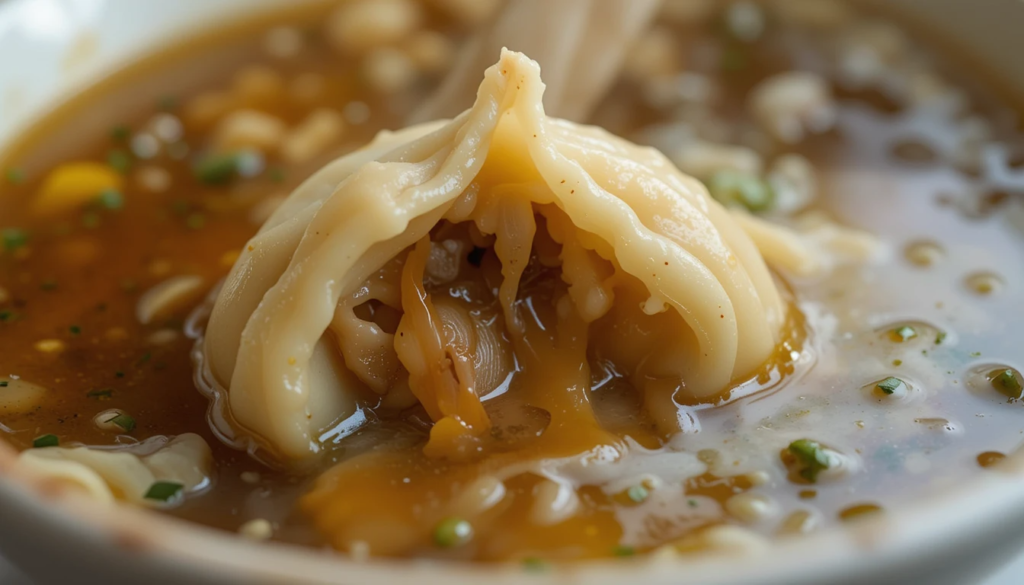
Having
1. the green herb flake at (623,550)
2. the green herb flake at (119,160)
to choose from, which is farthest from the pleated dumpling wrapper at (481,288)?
the green herb flake at (119,160)

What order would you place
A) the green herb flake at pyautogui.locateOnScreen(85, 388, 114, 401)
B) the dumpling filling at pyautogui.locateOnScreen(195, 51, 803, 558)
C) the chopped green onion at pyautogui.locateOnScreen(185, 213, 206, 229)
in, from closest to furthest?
the dumpling filling at pyautogui.locateOnScreen(195, 51, 803, 558), the green herb flake at pyautogui.locateOnScreen(85, 388, 114, 401), the chopped green onion at pyautogui.locateOnScreen(185, 213, 206, 229)

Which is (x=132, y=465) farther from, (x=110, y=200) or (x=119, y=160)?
(x=119, y=160)

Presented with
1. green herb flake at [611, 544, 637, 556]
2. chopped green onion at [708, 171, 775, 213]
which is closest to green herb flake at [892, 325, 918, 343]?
chopped green onion at [708, 171, 775, 213]

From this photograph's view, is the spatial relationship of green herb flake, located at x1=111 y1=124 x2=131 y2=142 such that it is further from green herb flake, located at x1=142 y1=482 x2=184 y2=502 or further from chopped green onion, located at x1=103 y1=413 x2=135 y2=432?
green herb flake, located at x1=142 y1=482 x2=184 y2=502

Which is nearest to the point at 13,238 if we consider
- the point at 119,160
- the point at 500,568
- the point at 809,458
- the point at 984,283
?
the point at 119,160

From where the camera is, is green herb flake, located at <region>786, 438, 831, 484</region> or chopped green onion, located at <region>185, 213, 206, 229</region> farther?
chopped green onion, located at <region>185, 213, 206, 229</region>

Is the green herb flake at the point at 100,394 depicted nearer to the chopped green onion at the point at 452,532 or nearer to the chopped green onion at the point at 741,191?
the chopped green onion at the point at 452,532

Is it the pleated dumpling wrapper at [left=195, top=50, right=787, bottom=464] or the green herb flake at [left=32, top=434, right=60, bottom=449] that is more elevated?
the pleated dumpling wrapper at [left=195, top=50, right=787, bottom=464]
